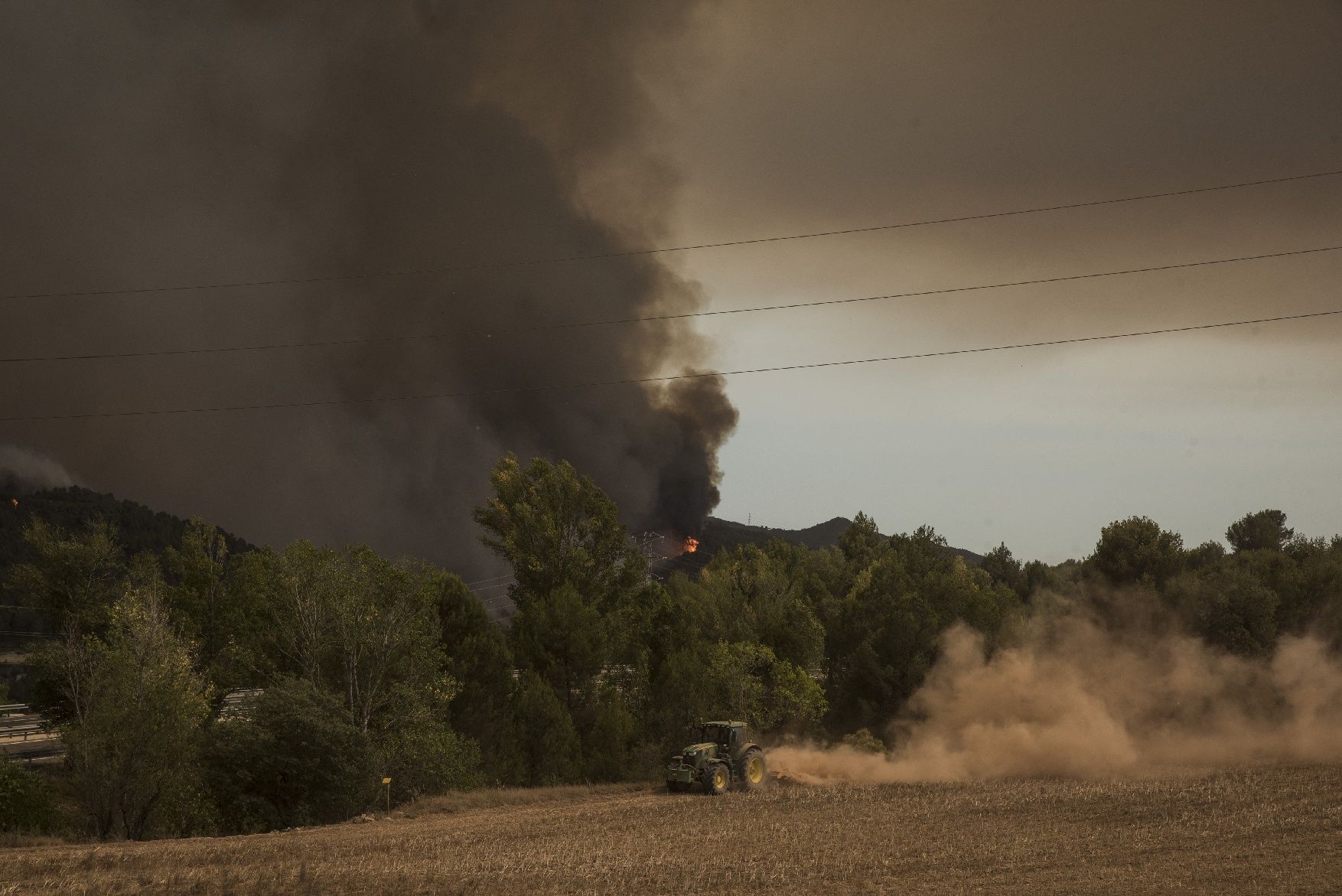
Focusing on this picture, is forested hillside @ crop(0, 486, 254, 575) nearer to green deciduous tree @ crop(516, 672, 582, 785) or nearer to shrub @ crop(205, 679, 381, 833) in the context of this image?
green deciduous tree @ crop(516, 672, 582, 785)

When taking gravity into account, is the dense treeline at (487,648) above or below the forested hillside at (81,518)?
below

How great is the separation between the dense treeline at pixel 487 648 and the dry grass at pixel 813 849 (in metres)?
8.71

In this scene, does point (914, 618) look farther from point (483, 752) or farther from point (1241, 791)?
point (1241, 791)

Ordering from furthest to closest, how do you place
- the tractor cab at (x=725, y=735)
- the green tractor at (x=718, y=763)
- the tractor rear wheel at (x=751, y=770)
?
the tractor cab at (x=725, y=735) < the tractor rear wheel at (x=751, y=770) < the green tractor at (x=718, y=763)

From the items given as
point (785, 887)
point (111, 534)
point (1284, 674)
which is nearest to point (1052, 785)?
point (785, 887)

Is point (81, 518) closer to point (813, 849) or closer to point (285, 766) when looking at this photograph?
point (285, 766)

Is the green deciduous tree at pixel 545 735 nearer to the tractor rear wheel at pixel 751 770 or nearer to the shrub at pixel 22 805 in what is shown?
the tractor rear wheel at pixel 751 770

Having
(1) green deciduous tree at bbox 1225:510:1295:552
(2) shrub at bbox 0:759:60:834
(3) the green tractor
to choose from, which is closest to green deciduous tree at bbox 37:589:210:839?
(2) shrub at bbox 0:759:60:834

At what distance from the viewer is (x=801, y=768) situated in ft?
162

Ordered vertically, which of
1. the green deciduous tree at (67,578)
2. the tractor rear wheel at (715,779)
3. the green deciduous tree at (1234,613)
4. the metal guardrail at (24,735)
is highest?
the green deciduous tree at (67,578)

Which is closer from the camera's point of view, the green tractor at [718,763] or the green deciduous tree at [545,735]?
the green tractor at [718,763]

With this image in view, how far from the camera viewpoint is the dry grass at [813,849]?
25.7m

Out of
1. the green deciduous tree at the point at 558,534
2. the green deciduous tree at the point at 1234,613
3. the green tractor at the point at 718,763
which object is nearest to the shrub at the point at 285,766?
the green tractor at the point at 718,763

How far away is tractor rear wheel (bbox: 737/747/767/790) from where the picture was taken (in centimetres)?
4266
